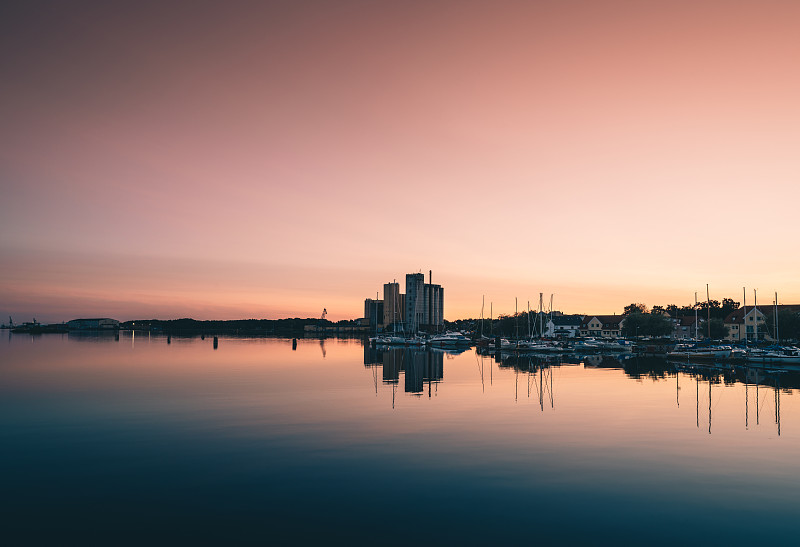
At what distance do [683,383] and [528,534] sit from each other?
52.3 metres

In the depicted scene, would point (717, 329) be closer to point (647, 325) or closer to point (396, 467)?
point (647, 325)

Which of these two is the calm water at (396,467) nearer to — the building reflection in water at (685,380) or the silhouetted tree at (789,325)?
the building reflection in water at (685,380)

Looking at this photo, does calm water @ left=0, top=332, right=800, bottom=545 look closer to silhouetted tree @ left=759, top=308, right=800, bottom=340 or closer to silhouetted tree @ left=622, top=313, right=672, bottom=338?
silhouetted tree @ left=759, top=308, right=800, bottom=340

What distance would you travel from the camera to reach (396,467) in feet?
79.3

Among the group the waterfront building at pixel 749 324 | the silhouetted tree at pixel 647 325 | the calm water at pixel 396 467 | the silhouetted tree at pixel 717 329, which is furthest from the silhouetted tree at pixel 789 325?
the calm water at pixel 396 467

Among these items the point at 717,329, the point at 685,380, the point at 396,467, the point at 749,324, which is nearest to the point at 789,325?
the point at 717,329

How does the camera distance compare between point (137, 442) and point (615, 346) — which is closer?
point (137, 442)

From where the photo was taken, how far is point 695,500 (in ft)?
65.0

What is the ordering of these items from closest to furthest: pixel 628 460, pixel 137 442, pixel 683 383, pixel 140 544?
pixel 140 544 → pixel 628 460 → pixel 137 442 → pixel 683 383

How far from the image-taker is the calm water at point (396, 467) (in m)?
17.1

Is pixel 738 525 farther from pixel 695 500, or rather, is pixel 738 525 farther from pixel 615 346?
pixel 615 346

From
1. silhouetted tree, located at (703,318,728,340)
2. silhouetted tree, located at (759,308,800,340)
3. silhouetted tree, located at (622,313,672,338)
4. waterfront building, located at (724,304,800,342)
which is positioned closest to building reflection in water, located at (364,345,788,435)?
silhouetted tree, located at (759,308,800,340)

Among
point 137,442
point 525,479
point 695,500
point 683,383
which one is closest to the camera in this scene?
point 695,500

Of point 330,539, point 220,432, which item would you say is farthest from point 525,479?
point 220,432
